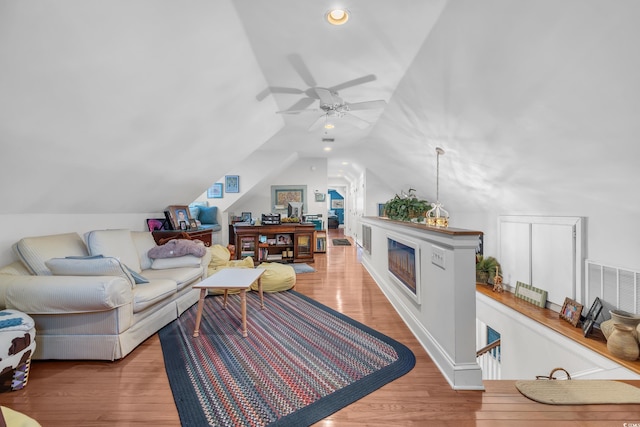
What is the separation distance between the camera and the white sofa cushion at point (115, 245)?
283 cm

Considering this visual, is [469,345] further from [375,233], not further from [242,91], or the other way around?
[242,91]

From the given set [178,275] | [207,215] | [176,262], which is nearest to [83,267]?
[178,275]

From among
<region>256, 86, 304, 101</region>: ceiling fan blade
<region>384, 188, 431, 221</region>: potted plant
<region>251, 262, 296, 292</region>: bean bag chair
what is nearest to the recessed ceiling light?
<region>256, 86, 304, 101</region>: ceiling fan blade

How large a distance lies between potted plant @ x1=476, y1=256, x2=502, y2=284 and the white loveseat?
181 inches

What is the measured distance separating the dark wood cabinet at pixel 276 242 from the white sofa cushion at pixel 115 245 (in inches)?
103

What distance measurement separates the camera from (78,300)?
6.54ft

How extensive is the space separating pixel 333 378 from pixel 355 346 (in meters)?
0.51

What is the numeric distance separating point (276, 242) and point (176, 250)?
2.65m

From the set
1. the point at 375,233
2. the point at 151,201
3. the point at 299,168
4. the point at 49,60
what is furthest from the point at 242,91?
the point at 299,168

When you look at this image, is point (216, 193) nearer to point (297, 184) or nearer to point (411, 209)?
point (297, 184)

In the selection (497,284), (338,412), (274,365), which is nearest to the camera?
(338,412)

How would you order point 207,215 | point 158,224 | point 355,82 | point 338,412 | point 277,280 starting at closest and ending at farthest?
point 338,412, point 355,82, point 277,280, point 158,224, point 207,215

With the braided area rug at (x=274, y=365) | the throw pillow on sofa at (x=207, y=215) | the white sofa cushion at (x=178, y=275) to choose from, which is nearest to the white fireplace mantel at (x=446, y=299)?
the braided area rug at (x=274, y=365)

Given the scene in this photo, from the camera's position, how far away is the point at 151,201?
4.19m
